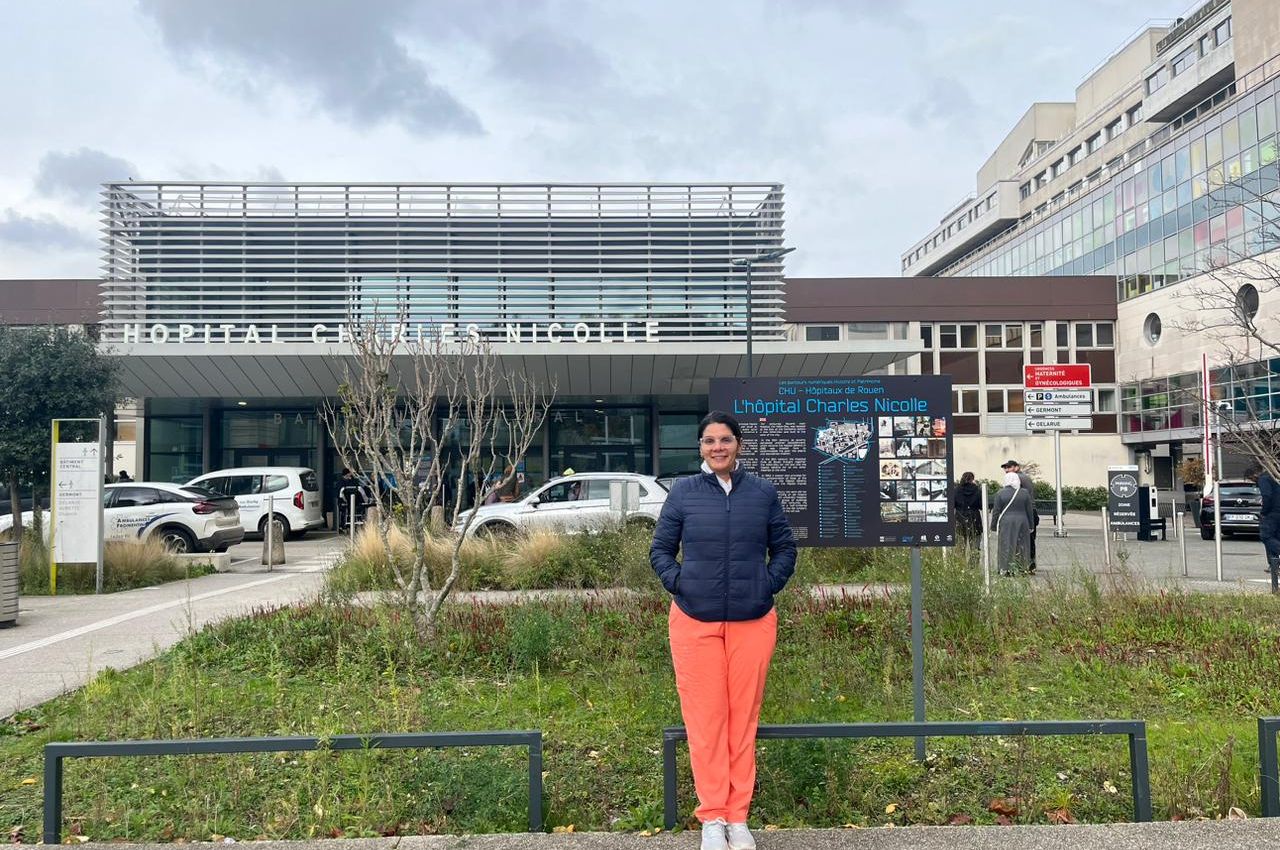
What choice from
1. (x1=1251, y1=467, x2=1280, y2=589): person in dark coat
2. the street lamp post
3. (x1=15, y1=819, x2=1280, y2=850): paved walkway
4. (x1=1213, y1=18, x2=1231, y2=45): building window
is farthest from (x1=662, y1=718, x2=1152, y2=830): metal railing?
(x1=1213, y1=18, x2=1231, y2=45): building window

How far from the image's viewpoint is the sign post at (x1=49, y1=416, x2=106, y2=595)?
12.4 m

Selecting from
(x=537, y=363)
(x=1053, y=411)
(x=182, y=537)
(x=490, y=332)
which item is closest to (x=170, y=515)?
(x=182, y=537)

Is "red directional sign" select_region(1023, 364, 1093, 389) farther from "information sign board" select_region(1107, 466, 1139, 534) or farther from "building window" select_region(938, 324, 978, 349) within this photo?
"building window" select_region(938, 324, 978, 349)

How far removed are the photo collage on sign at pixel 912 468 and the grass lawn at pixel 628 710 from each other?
3.75 ft

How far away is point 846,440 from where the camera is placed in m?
5.21

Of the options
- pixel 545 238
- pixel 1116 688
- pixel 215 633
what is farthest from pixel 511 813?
pixel 545 238

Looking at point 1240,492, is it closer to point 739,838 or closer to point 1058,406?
point 1058,406

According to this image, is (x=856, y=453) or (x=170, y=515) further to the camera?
(x=170, y=515)

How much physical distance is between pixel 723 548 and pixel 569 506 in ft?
39.8

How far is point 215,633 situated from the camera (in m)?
7.84

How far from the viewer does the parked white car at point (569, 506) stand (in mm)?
14325

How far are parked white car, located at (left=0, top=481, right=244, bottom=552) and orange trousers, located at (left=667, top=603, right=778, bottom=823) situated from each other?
1583 cm

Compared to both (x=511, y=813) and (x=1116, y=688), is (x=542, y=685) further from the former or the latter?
(x=1116, y=688)

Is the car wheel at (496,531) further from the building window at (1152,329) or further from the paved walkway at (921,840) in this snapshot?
the building window at (1152,329)
